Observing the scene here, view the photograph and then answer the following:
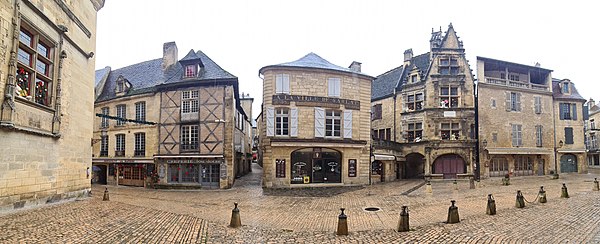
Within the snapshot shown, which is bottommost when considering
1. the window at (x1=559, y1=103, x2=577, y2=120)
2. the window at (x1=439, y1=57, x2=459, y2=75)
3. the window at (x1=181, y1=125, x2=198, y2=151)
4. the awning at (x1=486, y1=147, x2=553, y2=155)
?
the awning at (x1=486, y1=147, x2=553, y2=155)

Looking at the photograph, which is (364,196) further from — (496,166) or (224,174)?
(496,166)

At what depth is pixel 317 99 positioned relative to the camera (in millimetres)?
19656

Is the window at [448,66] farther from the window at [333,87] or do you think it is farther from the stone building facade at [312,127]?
the window at [333,87]

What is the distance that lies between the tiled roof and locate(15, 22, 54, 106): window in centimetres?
2254

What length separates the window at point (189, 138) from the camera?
19.9 m

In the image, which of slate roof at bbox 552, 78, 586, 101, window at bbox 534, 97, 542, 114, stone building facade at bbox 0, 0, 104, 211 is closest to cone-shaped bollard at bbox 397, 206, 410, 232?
stone building facade at bbox 0, 0, 104, 211

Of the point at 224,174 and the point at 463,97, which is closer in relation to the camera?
the point at 224,174

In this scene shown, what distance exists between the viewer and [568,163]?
2925cm

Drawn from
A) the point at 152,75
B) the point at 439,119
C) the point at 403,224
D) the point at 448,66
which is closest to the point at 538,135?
the point at 439,119

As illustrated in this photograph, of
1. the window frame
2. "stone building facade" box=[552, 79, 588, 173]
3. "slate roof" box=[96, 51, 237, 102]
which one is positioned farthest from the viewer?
"stone building facade" box=[552, 79, 588, 173]

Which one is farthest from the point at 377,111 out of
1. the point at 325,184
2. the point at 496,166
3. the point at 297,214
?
the point at 297,214

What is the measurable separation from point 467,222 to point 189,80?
16169 millimetres

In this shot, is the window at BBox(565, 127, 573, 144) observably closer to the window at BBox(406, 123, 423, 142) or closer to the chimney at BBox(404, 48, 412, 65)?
the window at BBox(406, 123, 423, 142)

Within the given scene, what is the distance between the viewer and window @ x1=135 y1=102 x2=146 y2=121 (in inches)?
853
